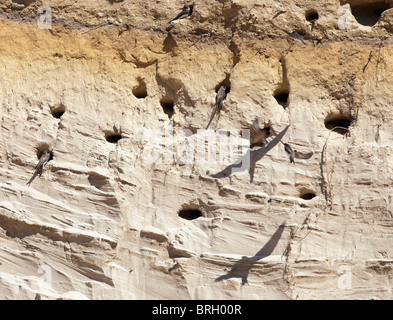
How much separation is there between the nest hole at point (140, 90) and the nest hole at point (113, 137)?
1.68 ft

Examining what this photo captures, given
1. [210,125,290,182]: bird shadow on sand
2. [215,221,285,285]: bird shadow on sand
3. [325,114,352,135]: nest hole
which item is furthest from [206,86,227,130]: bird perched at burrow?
[215,221,285,285]: bird shadow on sand

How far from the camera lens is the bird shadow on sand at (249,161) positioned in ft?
22.9

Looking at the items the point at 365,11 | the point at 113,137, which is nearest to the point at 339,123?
the point at 365,11

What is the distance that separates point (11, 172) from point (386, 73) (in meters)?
3.84

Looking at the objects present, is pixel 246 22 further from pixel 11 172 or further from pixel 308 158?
pixel 11 172

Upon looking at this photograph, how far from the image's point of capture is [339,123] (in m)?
7.23

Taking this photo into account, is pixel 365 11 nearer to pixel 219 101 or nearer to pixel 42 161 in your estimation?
pixel 219 101

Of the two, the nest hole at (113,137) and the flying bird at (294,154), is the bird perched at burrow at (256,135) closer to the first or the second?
the flying bird at (294,154)

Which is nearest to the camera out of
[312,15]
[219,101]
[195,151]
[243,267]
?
[243,267]

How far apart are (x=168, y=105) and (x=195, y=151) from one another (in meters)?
0.67

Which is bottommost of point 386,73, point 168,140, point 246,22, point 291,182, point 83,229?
point 83,229

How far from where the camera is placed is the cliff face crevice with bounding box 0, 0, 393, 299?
6.64 meters

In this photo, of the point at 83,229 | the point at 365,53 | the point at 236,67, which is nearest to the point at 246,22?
the point at 236,67

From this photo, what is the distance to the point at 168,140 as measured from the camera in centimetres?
716
